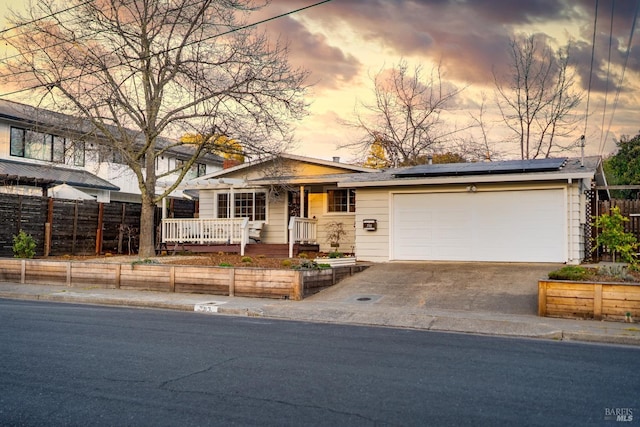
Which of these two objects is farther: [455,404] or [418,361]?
[418,361]

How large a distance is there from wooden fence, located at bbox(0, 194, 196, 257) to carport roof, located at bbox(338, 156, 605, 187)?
10417 mm

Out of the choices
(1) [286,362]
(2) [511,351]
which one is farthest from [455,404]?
(2) [511,351]

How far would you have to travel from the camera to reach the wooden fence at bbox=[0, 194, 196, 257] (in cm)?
1998

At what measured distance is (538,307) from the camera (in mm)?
11484

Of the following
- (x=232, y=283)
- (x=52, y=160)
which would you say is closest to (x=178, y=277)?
(x=232, y=283)

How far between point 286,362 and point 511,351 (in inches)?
132

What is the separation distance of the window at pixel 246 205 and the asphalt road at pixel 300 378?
14.0 metres

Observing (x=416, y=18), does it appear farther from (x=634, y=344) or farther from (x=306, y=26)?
(x=634, y=344)

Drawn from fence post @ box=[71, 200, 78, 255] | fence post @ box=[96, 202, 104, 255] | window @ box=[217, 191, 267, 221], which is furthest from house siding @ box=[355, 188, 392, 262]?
fence post @ box=[71, 200, 78, 255]

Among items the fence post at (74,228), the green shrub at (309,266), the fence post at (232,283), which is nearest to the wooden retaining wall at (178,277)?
the fence post at (232,283)

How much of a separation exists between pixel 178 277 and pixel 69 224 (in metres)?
8.85

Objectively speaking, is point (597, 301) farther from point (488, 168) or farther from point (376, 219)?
point (376, 219)

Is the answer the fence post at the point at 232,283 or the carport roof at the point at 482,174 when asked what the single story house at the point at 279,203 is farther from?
the fence post at the point at 232,283

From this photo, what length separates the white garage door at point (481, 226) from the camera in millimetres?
16375
